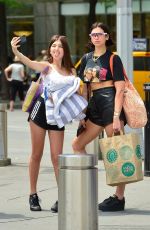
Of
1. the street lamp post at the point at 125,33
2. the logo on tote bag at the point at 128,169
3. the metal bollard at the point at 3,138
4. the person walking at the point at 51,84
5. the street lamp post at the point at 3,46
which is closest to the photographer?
the logo on tote bag at the point at 128,169

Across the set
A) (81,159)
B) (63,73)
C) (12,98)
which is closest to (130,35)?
(63,73)

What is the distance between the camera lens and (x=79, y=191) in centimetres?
598

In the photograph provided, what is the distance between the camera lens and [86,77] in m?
8.02

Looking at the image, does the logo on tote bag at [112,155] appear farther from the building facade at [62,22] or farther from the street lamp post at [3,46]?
the building facade at [62,22]

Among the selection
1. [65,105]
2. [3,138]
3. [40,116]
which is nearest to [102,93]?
[65,105]

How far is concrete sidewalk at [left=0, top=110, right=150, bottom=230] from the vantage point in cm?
764

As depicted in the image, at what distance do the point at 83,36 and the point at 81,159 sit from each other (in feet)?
105

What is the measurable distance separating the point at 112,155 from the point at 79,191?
1670mm

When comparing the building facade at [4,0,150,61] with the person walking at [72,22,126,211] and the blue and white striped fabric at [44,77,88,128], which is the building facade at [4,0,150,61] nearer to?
the person walking at [72,22,126,211]

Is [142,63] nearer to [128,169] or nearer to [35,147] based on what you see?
[35,147]

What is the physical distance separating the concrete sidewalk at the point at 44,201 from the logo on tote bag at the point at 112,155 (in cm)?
64

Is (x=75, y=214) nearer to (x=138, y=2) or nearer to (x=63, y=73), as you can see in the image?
(x=63, y=73)

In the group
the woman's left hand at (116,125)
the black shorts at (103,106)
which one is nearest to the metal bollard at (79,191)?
the woman's left hand at (116,125)

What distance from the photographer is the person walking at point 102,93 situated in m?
7.88
